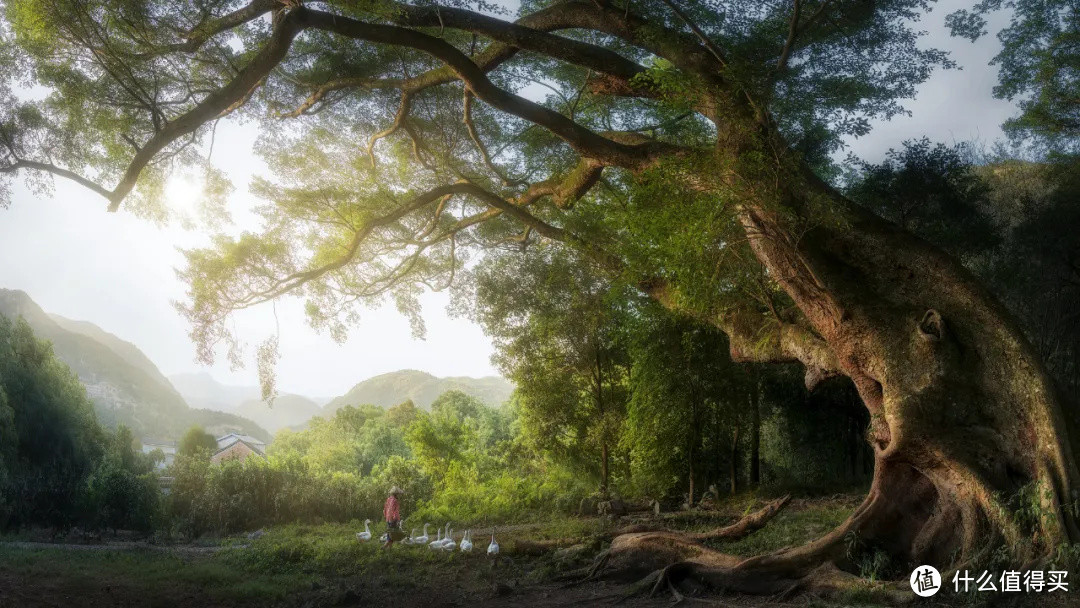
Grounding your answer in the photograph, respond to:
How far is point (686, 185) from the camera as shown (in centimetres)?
752

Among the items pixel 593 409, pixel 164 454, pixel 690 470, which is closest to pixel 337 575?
pixel 690 470

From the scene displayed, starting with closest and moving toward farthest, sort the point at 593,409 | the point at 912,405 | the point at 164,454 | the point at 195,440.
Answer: the point at 912,405
the point at 593,409
the point at 164,454
the point at 195,440

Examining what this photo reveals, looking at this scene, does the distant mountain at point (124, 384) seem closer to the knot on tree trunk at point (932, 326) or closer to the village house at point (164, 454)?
the village house at point (164, 454)

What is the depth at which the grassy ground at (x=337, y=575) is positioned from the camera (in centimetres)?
607

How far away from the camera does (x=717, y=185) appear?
702 cm

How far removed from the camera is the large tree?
6.27 metres

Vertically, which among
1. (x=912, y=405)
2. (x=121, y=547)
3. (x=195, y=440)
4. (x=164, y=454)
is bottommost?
(x=121, y=547)

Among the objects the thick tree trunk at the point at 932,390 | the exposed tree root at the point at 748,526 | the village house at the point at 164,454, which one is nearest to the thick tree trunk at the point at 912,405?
the thick tree trunk at the point at 932,390

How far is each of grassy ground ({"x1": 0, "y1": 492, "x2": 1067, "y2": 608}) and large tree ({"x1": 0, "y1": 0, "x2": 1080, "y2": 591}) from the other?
0.90 metres

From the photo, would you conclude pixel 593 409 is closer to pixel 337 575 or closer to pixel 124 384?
pixel 337 575

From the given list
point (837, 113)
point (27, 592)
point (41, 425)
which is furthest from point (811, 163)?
point (41, 425)

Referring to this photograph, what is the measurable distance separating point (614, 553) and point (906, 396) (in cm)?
360

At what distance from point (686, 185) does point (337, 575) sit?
6386 millimetres

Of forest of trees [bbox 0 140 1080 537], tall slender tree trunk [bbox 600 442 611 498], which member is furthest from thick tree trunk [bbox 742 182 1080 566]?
tall slender tree trunk [bbox 600 442 611 498]
